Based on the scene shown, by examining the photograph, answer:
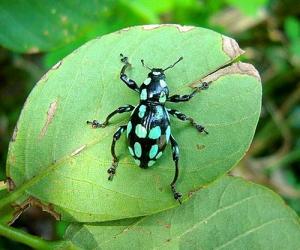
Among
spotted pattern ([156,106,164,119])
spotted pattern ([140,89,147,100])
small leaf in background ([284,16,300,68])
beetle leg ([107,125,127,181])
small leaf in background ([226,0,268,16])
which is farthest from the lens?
small leaf in background ([284,16,300,68])

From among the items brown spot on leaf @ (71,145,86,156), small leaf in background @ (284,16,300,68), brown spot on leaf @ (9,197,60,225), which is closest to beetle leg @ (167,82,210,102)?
brown spot on leaf @ (71,145,86,156)

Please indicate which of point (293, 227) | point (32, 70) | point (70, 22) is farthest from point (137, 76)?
point (32, 70)

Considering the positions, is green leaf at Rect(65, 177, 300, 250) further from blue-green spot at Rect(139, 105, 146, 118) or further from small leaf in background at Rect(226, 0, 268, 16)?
small leaf in background at Rect(226, 0, 268, 16)

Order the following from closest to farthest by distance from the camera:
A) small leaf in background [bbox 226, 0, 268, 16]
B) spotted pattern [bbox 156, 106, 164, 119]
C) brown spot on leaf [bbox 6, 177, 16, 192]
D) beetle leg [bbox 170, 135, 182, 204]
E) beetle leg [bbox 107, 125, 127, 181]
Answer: beetle leg [bbox 170, 135, 182, 204], beetle leg [bbox 107, 125, 127, 181], brown spot on leaf [bbox 6, 177, 16, 192], spotted pattern [bbox 156, 106, 164, 119], small leaf in background [bbox 226, 0, 268, 16]

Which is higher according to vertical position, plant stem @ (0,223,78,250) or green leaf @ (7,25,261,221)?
green leaf @ (7,25,261,221)

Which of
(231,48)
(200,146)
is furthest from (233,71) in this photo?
(200,146)

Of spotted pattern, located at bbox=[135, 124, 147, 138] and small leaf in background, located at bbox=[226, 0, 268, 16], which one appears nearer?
spotted pattern, located at bbox=[135, 124, 147, 138]
